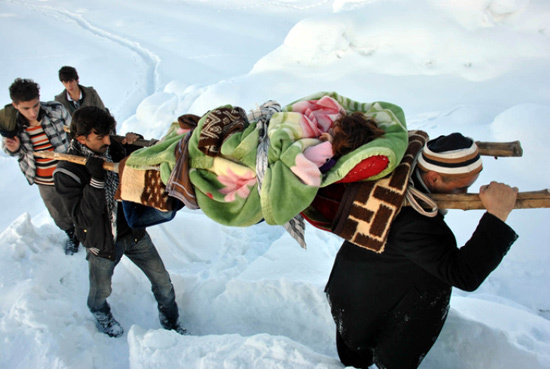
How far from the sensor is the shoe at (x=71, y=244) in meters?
2.92

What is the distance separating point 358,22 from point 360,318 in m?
5.88

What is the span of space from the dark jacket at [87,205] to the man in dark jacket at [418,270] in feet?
3.86

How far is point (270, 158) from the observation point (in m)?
1.33

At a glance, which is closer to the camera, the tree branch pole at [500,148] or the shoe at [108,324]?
the tree branch pole at [500,148]

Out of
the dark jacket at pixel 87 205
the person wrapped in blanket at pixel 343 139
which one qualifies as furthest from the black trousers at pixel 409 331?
the dark jacket at pixel 87 205

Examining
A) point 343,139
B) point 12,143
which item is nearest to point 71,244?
point 12,143

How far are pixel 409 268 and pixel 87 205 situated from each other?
1.52 meters

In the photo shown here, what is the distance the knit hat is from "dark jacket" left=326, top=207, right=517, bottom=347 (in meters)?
0.17

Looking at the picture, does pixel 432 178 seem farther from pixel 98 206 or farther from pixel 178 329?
pixel 178 329

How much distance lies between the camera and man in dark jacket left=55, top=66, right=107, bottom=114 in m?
3.22

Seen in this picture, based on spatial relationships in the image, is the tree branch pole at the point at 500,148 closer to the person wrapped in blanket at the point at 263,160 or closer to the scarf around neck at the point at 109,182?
the person wrapped in blanket at the point at 263,160

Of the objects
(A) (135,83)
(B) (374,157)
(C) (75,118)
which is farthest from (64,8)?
(B) (374,157)

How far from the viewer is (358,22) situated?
6297mm

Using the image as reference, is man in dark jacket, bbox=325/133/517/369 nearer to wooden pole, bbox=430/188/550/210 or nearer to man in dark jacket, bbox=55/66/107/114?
wooden pole, bbox=430/188/550/210
